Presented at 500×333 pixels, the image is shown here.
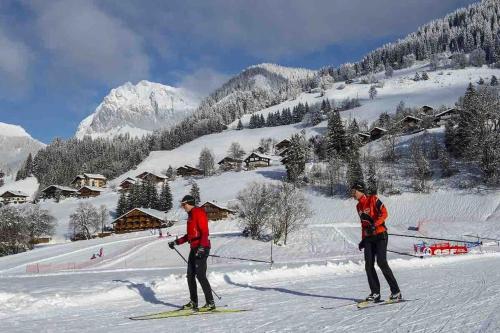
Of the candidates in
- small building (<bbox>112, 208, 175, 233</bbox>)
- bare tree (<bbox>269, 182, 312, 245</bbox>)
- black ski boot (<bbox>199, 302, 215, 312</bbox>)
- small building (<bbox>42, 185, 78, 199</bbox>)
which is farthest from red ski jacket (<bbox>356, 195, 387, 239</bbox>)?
small building (<bbox>42, 185, 78, 199</bbox>)

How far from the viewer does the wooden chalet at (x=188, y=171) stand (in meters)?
127

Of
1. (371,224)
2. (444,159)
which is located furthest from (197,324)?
(444,159)

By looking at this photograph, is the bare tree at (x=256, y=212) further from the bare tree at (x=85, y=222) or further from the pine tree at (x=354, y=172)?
the bare tree at (x=85, y=222)

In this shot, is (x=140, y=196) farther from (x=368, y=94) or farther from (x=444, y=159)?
(x=368, y=94)

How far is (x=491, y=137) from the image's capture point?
67750mm

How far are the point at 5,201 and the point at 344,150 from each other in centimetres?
10053

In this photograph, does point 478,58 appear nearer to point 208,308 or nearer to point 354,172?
point 354,172

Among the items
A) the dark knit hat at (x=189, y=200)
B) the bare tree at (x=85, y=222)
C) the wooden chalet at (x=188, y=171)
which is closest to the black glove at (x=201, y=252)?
the dark knit hat at (x=189, y=200)

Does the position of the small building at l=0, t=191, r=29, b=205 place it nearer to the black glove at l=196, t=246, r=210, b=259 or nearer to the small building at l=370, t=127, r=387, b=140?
the small building at l=370, t=127, r=387, b=140

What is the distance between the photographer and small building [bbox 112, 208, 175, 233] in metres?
82.6

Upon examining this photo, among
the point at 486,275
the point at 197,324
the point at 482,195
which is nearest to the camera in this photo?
the point at 197,324

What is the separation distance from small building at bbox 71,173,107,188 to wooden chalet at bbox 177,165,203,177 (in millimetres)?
30911

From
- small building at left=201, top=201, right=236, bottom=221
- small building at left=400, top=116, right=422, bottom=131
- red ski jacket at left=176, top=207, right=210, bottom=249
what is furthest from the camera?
small building at left=400, top=116, right=422, bottom=131

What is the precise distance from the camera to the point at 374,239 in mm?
8320
